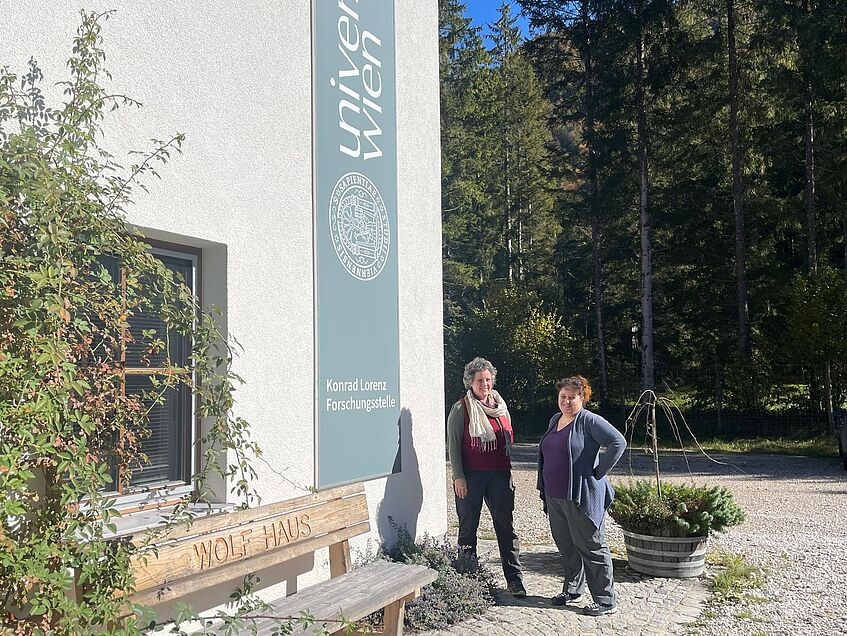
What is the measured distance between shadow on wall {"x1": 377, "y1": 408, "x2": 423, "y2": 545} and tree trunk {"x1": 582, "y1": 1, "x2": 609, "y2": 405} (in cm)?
1969

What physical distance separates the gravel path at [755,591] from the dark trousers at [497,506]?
0.31 meters

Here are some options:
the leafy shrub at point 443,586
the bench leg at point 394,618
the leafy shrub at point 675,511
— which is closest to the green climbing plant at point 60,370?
the bench leg at point 394,618

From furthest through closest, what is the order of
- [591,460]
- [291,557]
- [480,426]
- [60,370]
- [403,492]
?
[403,492]
[480,426]
[591,460]
[291,557]
[60,370]

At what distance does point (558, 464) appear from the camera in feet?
18.5

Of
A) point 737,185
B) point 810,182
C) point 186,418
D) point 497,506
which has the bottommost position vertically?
point 497,506

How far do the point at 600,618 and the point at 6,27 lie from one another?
4.97 m

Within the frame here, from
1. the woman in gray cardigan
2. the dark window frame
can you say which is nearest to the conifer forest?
the woman in gray cardigan

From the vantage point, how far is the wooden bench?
11.5 feet

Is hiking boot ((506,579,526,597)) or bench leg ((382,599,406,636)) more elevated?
bench leg ((382,599,406,636))

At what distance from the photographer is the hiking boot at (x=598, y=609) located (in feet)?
17.9

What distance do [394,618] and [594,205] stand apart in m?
22.5

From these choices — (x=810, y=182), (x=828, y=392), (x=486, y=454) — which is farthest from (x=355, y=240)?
(x=810, y=182)

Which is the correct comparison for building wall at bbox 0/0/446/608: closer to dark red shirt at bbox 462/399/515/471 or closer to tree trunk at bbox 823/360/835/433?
dark red shirt at bbox 462/399/515/471

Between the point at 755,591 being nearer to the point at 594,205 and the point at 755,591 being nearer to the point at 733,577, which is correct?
the point at 733,577
